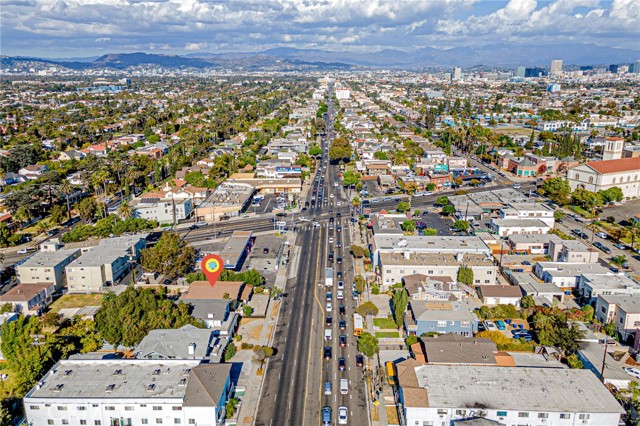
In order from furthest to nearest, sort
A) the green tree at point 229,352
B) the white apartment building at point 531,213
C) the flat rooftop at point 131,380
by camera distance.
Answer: the white apartment building at point 531,213 → the green tree at point 229,352 → the flat rooftop at point 131,380

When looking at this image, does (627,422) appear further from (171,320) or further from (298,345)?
(171,320)

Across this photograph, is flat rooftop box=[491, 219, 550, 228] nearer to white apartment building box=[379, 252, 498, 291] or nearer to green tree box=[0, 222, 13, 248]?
white apartment building box=[379, 252, 498, 291]

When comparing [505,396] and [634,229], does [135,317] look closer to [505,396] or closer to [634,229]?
[505,396]

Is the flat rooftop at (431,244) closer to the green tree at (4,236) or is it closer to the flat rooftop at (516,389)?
the flat rooftop at (516,389)

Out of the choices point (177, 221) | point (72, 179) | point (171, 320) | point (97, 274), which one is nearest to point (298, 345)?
point (171, 320)

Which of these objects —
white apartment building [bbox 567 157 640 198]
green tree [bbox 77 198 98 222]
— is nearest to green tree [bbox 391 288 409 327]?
green tree [bbox 77 198 98 222]

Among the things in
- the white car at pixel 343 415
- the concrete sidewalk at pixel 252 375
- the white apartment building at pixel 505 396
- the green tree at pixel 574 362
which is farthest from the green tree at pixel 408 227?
the white car at pixel 343 415

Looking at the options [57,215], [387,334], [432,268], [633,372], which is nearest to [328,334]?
[387,334]
